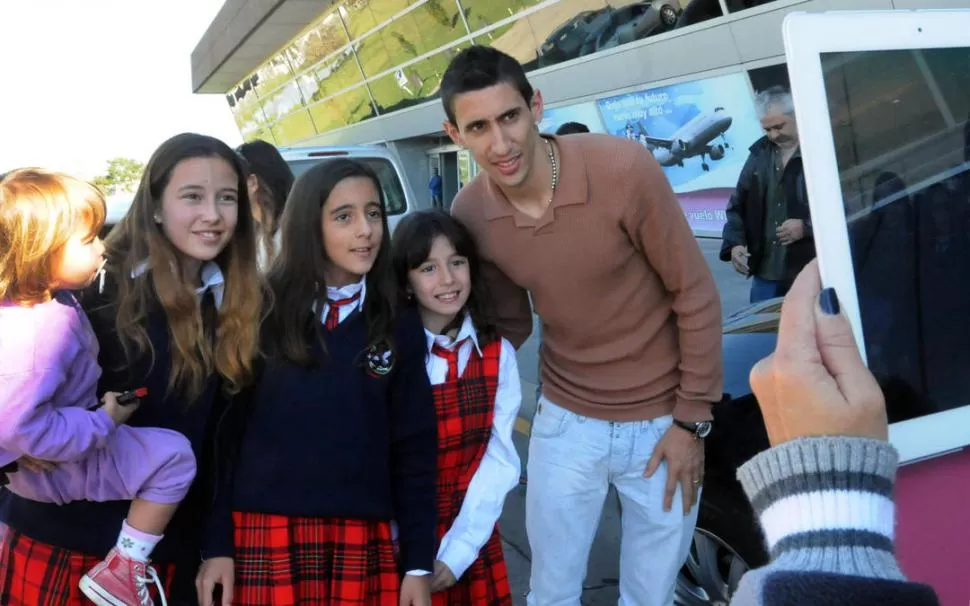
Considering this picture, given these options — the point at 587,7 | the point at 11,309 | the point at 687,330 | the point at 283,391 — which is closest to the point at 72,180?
the point at 11,309

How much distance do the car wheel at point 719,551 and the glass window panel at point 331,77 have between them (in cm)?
1916

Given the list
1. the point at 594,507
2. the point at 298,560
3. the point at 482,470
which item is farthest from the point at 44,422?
the point at 594,507

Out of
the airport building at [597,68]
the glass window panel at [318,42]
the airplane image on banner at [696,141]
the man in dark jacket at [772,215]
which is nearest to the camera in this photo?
the man in dark jacket at [772,215]

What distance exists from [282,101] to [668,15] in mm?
21855

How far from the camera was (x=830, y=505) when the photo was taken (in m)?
→ 0.74

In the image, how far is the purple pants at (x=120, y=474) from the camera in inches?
66.5

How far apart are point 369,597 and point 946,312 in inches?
60.7

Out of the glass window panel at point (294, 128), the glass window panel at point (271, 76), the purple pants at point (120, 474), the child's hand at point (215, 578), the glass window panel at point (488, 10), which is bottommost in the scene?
the child's hand at point (215, 578)

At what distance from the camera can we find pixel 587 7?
1075 cm

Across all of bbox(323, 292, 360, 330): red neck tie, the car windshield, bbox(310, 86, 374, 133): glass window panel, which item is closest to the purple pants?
bbox(323, 292, 360, 330): red neck tie

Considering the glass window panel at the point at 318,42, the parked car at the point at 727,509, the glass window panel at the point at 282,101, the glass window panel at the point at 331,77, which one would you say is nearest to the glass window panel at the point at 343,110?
the glass window panel at the point at 331,77

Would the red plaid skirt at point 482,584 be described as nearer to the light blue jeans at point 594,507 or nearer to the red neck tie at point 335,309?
the light blue jeans at point 594,507

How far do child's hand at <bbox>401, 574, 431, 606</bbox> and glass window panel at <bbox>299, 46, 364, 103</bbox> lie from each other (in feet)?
64.5

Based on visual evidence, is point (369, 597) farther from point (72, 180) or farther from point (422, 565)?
point (72, 180)
